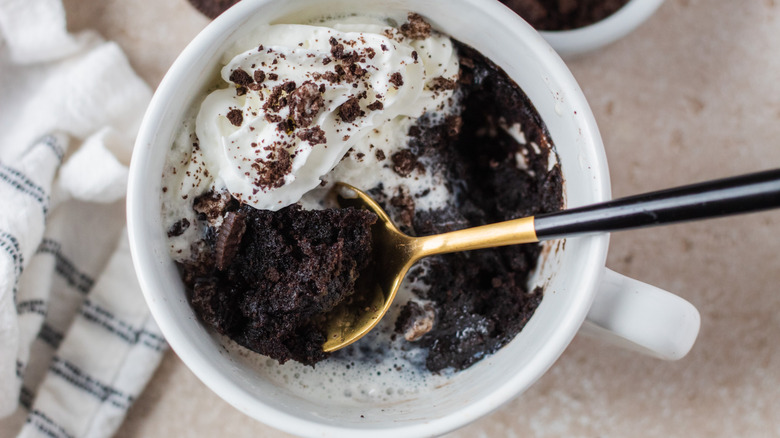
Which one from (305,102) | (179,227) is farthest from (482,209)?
(179,227)

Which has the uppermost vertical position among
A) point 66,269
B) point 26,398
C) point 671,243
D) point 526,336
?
point 526,336

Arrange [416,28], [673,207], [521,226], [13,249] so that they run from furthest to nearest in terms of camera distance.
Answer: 1. [13,249]
2. [416,28]
3. [521,226]
4. [673,207]

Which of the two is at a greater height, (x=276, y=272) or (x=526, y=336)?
(x=276, y=272)

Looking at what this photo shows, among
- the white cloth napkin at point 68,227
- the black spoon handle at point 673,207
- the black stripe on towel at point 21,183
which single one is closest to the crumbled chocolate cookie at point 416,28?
the black spoon handle at point 673,207

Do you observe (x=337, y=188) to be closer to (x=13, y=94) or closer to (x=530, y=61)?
(x=530, y=61)

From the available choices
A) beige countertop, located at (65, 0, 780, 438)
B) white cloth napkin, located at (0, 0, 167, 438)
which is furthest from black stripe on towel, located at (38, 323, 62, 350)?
beige countertop, located at (65, 0, 780, 438)

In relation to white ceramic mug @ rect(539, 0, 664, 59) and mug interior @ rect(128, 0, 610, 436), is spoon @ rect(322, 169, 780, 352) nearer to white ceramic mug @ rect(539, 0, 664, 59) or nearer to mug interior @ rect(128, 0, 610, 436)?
mug interior @ rect(128, 0, 610, 436)

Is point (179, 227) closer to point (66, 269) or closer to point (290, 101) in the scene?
point (290, 101)

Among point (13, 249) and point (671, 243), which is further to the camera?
point (671, 243)
